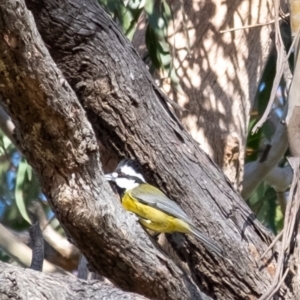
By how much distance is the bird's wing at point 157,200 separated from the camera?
225cm

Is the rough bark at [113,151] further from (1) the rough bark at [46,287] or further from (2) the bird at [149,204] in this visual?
(1) the rough bark at [46,287]

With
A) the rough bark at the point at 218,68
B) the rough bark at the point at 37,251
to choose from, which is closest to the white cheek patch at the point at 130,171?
the rough bark at the point at 37,251

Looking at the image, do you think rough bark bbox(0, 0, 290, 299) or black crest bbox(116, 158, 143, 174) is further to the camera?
black crest bbox(116, 158, 143, 174)

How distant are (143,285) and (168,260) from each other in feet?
0.29

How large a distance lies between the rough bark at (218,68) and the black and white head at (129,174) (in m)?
0.48

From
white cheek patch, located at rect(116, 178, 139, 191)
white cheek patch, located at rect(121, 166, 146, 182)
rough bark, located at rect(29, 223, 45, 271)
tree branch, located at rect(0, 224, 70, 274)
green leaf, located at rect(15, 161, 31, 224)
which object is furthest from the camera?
tree branch, located at rect(0, 224, 70, 274)

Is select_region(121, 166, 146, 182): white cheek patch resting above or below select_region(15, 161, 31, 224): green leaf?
above

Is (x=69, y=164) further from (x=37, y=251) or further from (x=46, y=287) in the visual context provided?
(x=37, y=251)

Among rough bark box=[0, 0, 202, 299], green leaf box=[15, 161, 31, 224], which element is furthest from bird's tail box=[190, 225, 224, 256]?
green leaf box=[15, 161, 31, 224]

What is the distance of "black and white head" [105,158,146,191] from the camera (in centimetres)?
226

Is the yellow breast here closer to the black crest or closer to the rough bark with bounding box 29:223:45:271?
the black crest

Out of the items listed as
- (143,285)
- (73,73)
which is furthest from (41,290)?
(73,73)

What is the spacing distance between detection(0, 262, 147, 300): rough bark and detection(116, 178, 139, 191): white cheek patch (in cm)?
67

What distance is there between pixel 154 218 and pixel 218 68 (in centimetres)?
81
